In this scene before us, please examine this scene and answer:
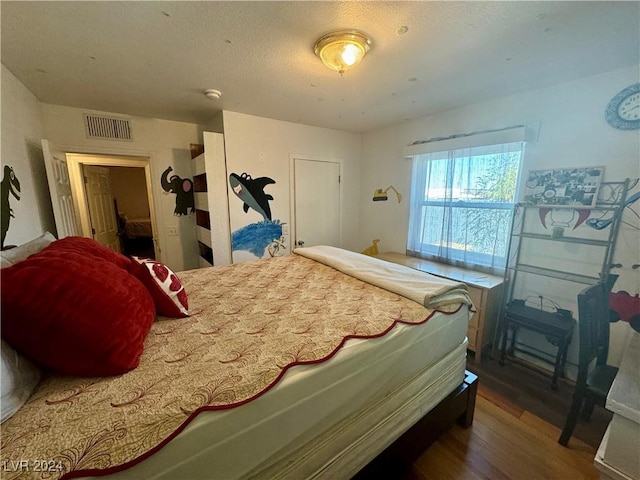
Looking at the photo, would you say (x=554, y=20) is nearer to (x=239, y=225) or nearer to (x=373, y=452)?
(x=373, y=452)

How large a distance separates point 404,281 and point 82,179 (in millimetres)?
4215

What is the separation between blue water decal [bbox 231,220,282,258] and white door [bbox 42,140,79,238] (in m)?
1.49

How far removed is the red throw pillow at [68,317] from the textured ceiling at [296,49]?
1328 millimetres

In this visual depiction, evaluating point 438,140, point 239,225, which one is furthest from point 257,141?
point 438,140

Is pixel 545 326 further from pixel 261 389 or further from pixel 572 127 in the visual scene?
pixel 261 389

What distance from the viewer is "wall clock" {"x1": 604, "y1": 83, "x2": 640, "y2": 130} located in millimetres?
1727

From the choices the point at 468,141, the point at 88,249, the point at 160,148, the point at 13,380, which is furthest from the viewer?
the point at 160,148

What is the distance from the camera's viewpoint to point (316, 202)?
3.62m

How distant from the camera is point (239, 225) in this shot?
304 cm

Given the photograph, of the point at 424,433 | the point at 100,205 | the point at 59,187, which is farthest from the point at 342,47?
the point at 100,205

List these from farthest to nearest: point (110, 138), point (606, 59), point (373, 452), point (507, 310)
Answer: point (110, 138) → point (507, 310) → point (606, 59) → point (373, 452)

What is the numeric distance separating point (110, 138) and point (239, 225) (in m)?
1.65

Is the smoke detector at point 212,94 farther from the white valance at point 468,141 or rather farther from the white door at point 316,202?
the white valance at point 468,141

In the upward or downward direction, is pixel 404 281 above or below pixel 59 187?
below
